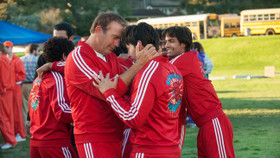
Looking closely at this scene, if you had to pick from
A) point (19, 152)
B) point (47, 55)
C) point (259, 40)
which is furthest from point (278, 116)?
point (259, 40)

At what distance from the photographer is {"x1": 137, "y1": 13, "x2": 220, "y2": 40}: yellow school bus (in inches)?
1762

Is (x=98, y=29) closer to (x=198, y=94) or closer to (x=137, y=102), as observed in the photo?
(x=137, y=102)

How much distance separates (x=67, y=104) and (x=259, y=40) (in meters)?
32.0

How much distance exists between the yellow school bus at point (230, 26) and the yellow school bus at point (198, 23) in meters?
0.93

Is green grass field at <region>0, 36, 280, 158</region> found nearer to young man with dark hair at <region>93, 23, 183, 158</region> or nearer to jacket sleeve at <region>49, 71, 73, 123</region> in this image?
jacket sleeve at <region>49, 71, 73, 123</region>

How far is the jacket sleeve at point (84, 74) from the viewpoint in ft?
10.1

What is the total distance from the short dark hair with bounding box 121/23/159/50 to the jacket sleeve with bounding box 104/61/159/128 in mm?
304

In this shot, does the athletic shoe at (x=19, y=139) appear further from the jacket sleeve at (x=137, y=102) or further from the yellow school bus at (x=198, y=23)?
the yellow school bus at (x=198, y=23)

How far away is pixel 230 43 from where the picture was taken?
3831 cm

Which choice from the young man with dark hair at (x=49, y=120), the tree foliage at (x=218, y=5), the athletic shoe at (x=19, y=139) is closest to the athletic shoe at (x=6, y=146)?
the athletic shoe at (x=19, y=139)

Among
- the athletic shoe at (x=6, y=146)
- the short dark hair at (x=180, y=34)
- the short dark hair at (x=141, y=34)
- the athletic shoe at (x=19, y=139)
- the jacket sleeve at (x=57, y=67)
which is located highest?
the short dark hair at (x=141, y=34)

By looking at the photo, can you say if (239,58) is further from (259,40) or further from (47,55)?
(47,55)

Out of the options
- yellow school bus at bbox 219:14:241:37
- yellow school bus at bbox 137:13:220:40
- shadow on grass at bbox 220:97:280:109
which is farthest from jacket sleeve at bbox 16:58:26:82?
yellow school bus at bbox 219:14:241:37

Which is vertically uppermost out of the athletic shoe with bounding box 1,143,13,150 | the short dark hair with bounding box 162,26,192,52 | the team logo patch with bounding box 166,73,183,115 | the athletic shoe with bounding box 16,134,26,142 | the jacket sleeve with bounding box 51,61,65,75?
the short dark hair with bounding box 162,26,192,52
